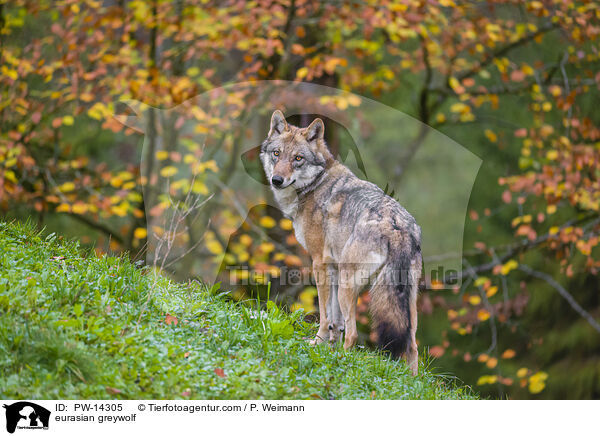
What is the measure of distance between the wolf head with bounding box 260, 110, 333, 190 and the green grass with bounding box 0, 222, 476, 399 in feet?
4.42

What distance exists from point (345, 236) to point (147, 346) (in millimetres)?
2194

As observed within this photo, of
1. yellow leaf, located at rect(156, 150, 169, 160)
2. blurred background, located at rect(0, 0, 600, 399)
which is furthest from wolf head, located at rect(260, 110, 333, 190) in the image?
yellow leaf, located at rect(156, 150, 169, 160)

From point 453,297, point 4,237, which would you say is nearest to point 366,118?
point 453,297

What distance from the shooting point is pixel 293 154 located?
207 inches

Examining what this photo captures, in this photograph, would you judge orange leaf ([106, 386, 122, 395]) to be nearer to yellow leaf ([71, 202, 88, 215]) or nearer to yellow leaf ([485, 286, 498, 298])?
yellow leaf ([71, 202, 88, 215])

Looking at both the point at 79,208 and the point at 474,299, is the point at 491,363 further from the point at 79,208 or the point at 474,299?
the point at 79,208

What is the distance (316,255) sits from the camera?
542 cm

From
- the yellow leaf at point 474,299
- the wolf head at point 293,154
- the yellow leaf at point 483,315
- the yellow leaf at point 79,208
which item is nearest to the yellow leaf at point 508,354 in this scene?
the yellow leaf at point 483,315

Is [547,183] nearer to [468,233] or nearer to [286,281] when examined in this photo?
[468,233]

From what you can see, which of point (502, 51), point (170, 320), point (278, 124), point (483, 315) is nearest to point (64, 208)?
point (278, 124)

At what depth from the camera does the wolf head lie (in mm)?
5230

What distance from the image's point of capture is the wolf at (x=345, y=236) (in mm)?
4781

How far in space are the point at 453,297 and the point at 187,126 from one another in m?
5.38
